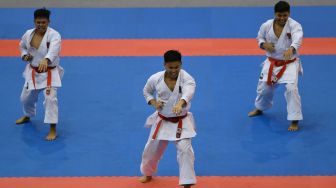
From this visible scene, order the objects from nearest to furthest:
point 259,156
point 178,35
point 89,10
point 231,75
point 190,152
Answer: point 190,152 → point 259,156 → point 231,75 → point 178,35 → point 89,10


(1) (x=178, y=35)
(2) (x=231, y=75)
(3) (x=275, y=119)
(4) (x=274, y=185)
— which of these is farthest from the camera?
(1) (x=178, y=35)

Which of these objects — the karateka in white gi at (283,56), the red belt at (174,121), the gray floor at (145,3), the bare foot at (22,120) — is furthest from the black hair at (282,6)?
the gray floor at (145,3)

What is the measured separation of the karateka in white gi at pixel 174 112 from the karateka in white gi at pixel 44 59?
1426mm

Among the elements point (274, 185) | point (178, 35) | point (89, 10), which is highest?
point (89, 10)

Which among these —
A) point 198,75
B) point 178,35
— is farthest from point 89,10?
point 198,75

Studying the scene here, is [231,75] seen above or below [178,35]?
below

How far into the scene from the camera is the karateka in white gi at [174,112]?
5652 mm

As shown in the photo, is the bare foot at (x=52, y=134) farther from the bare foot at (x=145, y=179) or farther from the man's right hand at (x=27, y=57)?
the bare foot at (x=145, y=179)

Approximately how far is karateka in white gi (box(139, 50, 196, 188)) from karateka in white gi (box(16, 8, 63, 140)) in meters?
1.43

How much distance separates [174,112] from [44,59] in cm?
180

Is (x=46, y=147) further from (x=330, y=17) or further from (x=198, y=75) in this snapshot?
(x=330, y=17)

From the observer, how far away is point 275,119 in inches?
291

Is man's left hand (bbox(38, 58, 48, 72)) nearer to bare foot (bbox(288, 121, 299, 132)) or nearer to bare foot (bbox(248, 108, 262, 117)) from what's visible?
bare foot (bbox(248, 108, 262, 117))

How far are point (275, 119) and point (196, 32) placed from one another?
2575 millimetres
